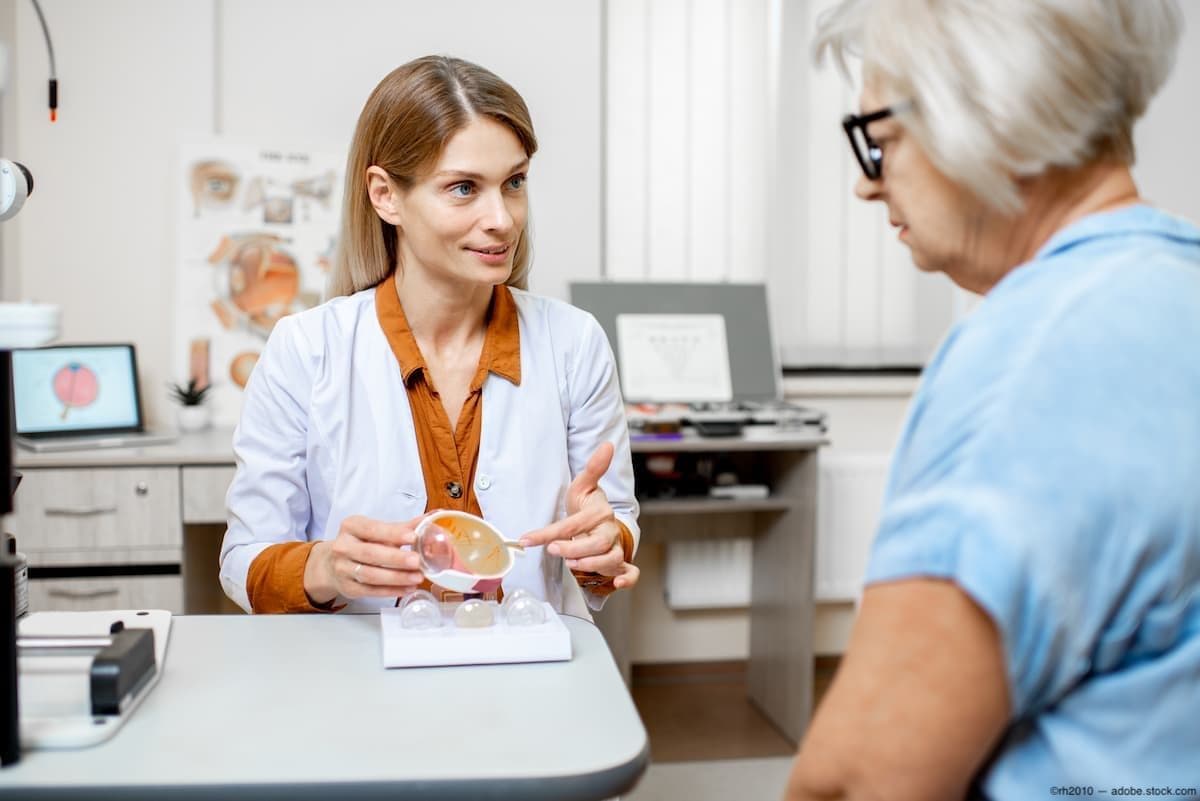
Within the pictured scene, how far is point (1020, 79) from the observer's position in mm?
745

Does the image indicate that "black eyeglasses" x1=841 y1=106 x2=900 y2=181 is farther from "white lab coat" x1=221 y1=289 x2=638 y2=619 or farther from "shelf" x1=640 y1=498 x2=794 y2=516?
"shelf" x1=640 y1=498 x2=794 y2=516

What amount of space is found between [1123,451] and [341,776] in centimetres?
61

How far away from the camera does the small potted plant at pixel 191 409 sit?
278 centimetres

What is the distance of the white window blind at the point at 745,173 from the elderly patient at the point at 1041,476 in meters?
2.40

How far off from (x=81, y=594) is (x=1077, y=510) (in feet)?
7.54

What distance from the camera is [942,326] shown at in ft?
11.1

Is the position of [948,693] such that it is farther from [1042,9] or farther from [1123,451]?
[1042,9]

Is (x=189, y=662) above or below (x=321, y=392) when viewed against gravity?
below

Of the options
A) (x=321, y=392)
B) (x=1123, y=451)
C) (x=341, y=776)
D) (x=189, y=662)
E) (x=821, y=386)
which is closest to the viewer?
(x=1123, y=451)

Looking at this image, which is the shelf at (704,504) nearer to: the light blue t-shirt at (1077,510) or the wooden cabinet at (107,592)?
the wooden cabinet at (107,592)

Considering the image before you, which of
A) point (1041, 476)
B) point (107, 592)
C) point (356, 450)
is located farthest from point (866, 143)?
point (107, 592)

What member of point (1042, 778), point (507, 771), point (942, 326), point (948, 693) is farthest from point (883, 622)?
point (942, 326)

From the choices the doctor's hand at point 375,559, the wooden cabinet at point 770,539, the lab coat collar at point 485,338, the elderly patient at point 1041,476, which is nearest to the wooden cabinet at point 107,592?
the wooden cabinet at point 770,539

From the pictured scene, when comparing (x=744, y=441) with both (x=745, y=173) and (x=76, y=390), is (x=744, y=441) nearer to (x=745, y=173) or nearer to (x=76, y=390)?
(x=745, y=173)
